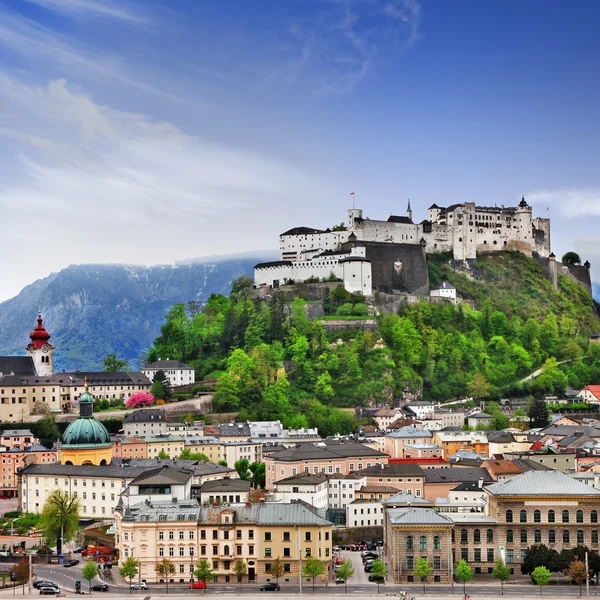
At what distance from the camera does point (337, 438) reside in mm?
104875

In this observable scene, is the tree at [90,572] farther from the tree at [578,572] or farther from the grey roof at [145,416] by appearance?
the grey roof at [145,416]

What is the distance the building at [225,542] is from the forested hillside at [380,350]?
48509 millimetres

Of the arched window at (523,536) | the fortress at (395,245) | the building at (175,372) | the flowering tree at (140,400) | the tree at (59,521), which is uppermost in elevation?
the fortress at (395,245)

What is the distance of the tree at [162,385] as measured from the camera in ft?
382

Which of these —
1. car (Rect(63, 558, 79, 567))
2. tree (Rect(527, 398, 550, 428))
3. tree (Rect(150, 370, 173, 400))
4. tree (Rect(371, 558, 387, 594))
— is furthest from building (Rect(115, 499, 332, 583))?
tree (Rect(527, 398, 550, 428))

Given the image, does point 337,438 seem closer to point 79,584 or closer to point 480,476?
point 480,476

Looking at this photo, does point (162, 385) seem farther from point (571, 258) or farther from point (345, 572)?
point (571, 258)

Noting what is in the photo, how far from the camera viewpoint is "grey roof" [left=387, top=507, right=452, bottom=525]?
63750 mm

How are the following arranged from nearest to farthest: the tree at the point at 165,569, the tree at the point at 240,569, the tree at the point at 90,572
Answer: the tree at the point at 90,572 → the tree at the point at 165,569 → the tree at the point at 240,569

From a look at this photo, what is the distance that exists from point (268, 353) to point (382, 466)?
121 ft

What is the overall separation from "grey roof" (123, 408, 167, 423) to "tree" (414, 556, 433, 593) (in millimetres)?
46957

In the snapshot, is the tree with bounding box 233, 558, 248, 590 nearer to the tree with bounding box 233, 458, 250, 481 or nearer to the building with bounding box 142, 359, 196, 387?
the tree with bounding box 233, 458, 250, 481

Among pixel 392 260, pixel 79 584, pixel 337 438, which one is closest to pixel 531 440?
pixel 337 438

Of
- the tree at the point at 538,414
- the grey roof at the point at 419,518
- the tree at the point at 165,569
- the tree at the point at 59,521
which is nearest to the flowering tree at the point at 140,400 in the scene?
the tree at the point at 538,414
